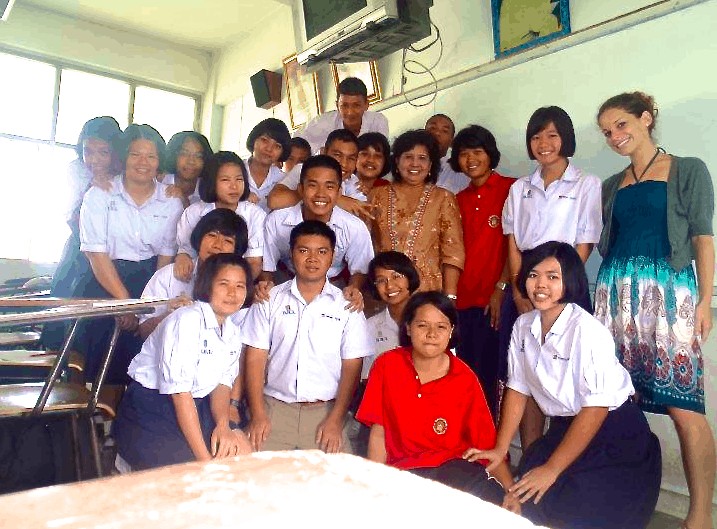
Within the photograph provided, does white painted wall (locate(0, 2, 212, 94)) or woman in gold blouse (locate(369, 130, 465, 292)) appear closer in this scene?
woman in gold blouse (locate(369, 130, 465, 292))

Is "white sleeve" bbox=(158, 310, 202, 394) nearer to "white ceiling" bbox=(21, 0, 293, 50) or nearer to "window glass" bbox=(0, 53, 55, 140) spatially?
"white ceiling" bbox=(21, 0, 293, 50)

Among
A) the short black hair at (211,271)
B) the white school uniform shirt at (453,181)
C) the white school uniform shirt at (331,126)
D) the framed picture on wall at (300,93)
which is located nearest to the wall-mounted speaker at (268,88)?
the framed picture on wall at (300,93)

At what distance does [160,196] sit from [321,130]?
4.15 feet

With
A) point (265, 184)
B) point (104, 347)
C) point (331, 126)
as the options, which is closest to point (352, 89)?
point (331, 126)

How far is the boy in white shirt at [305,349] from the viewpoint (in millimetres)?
2123

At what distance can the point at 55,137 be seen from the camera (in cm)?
620

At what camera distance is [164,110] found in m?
6.98

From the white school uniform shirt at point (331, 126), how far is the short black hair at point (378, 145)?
22.4 inches

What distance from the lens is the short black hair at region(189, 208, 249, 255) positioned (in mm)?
2307

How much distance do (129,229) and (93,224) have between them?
0.14m

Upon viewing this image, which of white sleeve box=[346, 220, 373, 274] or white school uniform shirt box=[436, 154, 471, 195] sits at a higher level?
white school uniform shirt box=[436, 154, 471, 195]

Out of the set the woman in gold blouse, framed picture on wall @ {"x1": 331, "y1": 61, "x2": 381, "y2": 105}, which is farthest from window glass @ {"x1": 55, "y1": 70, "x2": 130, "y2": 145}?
the woman in gold blouse

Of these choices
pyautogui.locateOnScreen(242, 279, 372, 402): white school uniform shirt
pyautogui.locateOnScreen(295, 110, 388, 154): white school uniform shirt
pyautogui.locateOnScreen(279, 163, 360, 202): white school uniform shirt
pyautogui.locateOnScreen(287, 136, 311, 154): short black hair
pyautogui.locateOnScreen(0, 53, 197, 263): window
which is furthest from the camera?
pyautogui.locateOnScreen(0, 53, 197, 263): window

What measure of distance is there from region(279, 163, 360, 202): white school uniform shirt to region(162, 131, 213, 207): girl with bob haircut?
16.6 inches
